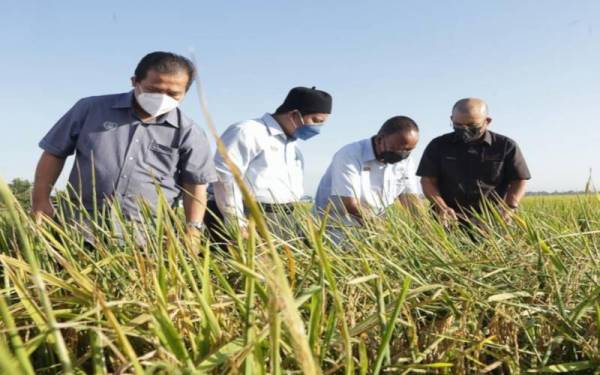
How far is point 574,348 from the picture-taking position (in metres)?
0.80

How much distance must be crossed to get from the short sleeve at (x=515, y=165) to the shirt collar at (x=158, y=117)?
7.91 feet

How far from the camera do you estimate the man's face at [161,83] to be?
2176 millimetres

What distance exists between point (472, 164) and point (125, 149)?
97.0 inches

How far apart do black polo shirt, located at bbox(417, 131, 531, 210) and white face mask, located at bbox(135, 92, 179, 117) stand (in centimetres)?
216

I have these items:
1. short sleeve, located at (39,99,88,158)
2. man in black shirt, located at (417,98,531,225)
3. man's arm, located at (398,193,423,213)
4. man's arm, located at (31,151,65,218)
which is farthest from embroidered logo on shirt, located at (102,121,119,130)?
man in black shirt, located at (417,98,531,225)

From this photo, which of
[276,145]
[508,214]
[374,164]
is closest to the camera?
[508,214]

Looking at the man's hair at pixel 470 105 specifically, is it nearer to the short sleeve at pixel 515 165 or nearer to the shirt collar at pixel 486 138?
the shirt collar at pixel 486 138

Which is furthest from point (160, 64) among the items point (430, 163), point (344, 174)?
point (430, 163)

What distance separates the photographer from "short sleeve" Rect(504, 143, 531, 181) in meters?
3.50

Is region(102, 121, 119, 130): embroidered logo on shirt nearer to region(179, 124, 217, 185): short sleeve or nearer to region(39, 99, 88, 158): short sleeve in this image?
region(39, 99, 88, 158): short sleeve

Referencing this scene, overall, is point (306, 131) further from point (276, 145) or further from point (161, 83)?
point (161, 83)

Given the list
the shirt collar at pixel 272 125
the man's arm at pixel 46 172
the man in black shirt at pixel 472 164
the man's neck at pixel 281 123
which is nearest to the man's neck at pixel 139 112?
the man's arm at pixel 46 172

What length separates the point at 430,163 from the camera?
3.72 m

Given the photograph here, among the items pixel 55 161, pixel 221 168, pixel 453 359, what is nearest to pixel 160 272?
pixel 453 359
